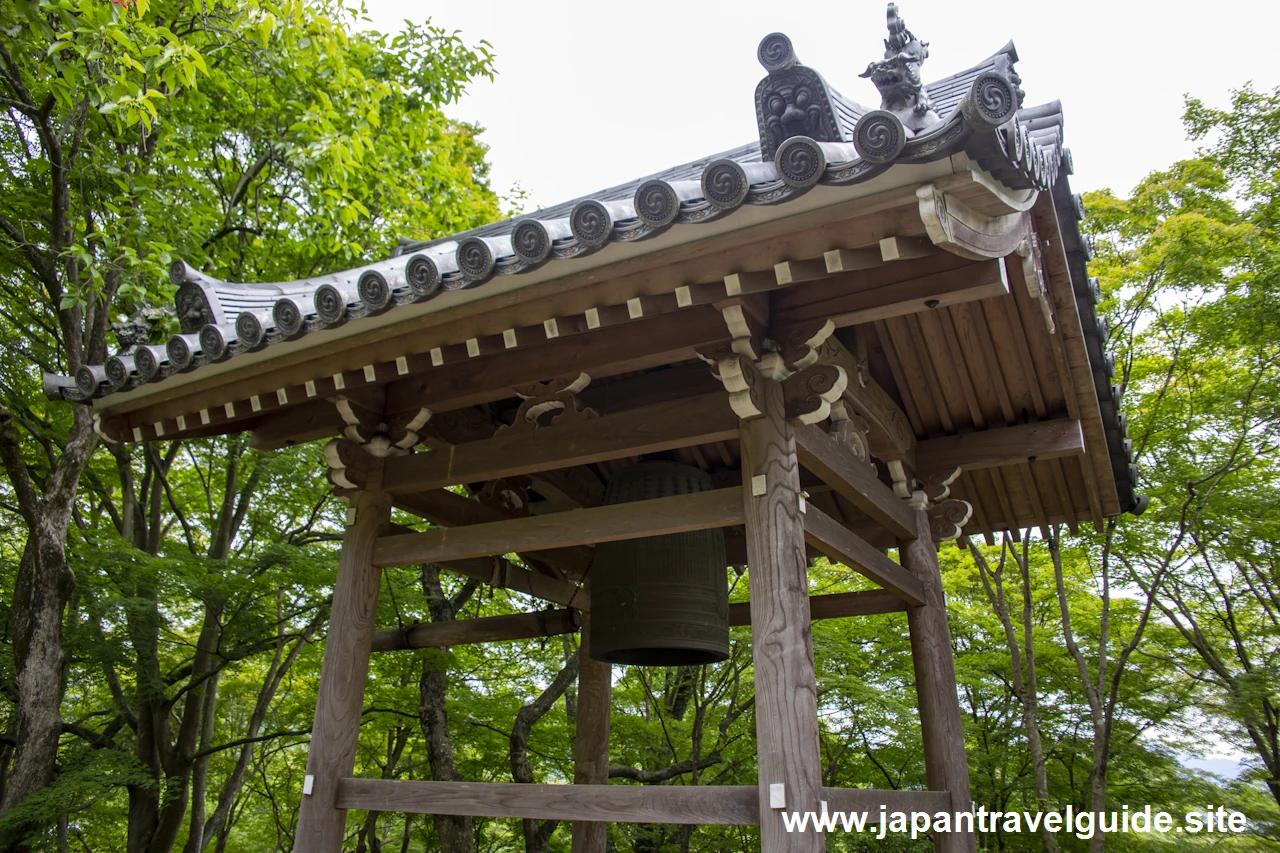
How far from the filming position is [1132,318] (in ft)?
26.3

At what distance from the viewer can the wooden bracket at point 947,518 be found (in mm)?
4441

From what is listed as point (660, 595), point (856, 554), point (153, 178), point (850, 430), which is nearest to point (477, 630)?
point (660, 595)

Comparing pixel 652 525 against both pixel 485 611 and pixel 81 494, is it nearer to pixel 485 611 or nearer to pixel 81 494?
pixel 485 611

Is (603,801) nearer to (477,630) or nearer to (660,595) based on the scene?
(660,595)

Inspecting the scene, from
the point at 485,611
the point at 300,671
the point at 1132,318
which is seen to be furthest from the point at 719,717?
the point at 1132,318

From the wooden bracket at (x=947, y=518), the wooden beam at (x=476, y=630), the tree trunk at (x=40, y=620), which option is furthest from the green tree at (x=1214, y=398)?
the tree trunk at (x=40, y=620)

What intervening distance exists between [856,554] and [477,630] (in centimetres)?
259

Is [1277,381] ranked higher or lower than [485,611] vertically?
higher

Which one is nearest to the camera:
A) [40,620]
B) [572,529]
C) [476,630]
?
[572,529]

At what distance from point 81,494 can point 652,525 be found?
8797mm

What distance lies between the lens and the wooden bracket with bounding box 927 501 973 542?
4441mm

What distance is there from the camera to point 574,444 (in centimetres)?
345

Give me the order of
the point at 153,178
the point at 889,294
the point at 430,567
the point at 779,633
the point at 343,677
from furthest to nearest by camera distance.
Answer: the point at 430,567 → the point at 153,178 → the point at 343,677 → the point at 889,294 → the point at 779,633

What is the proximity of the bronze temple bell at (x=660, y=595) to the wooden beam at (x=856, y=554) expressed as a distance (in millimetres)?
636
